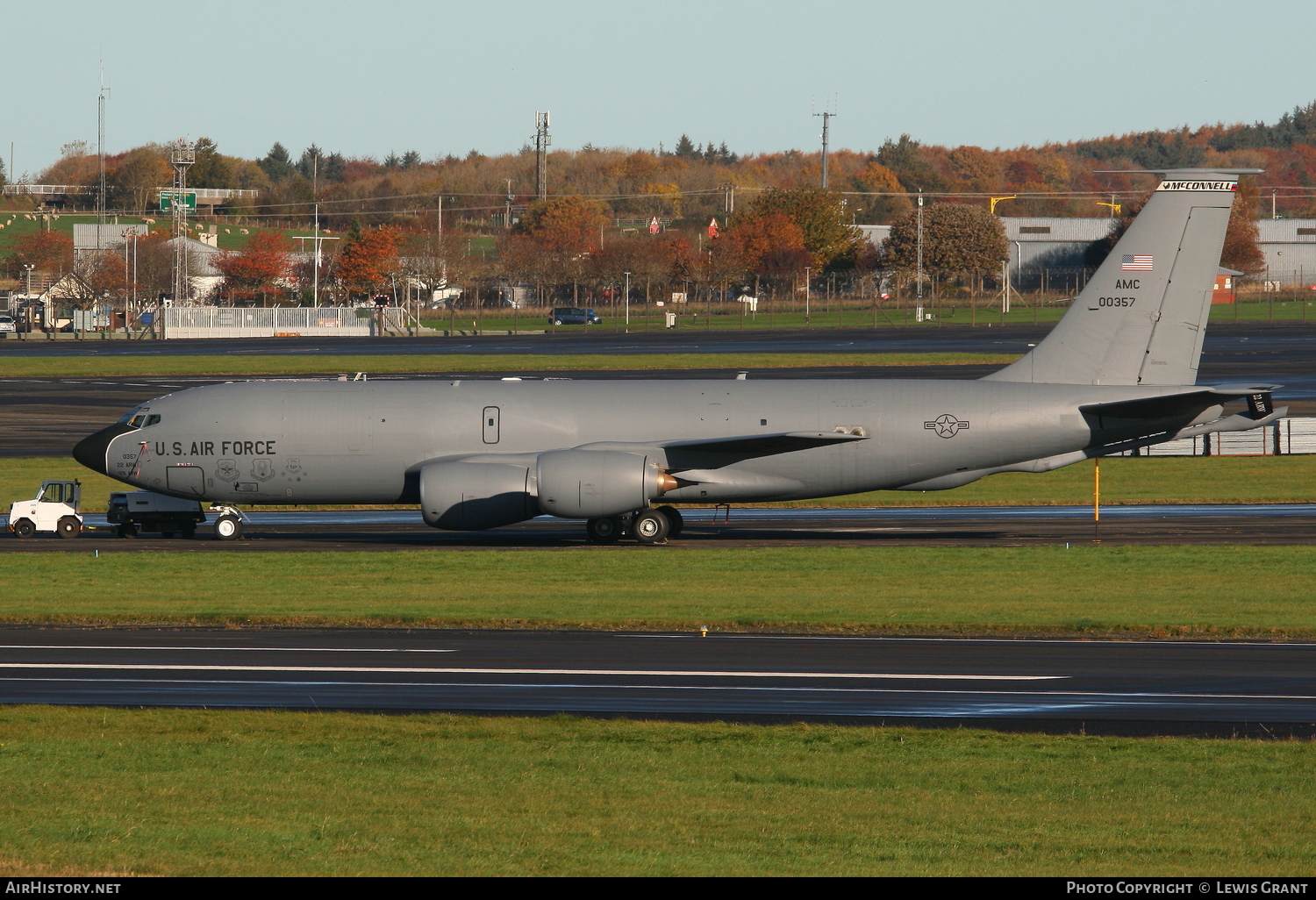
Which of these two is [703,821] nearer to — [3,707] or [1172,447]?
[3,707]

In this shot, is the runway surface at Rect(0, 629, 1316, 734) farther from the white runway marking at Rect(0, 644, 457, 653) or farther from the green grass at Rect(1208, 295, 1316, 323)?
the green grass at Rect(1208, 295, 1316, 323)

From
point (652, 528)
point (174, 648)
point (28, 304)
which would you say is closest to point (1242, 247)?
point (28, 304)

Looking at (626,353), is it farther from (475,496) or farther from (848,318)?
(475,496)

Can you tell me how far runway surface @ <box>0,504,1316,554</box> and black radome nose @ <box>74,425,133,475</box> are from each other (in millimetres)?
2042

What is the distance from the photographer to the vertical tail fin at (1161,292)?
1452 inches

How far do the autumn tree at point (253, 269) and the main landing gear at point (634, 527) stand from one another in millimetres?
136423

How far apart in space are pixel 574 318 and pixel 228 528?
102630 millimetres

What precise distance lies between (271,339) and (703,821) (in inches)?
4628

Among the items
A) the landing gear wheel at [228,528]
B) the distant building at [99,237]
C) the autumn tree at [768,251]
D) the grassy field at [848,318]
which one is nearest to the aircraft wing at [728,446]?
the landing gear wheel at [228,528]

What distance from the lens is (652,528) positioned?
123 feet

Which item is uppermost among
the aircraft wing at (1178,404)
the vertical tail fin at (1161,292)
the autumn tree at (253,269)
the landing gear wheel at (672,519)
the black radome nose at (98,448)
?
the autumn tree at (253,269)

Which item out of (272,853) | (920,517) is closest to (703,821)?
(272,853)

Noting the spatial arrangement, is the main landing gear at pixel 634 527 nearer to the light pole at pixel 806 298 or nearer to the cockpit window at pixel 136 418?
the cockpit window at pixel 136 418

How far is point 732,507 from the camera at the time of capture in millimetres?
46906
